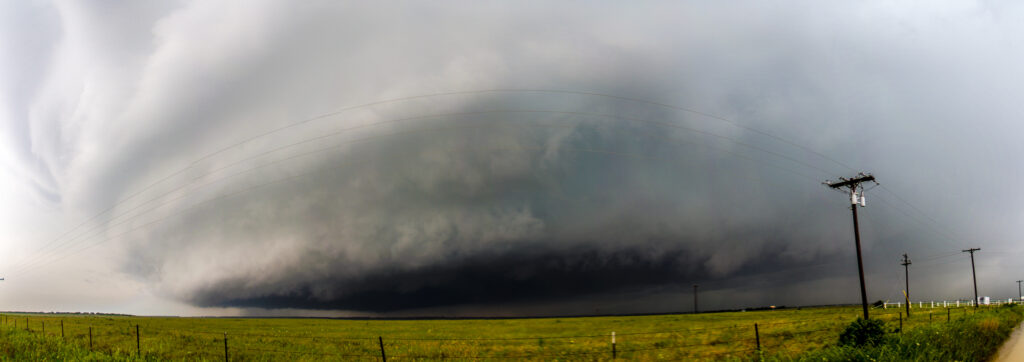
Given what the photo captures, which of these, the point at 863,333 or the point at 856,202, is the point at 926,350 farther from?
the point at 856,202

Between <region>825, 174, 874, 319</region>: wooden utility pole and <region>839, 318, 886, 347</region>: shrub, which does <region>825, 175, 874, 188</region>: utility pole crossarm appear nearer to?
<region>825, 174, 874, 319</region>: wooden utility pole

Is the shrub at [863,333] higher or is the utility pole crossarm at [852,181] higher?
the utility pole crossarm at [852,181]

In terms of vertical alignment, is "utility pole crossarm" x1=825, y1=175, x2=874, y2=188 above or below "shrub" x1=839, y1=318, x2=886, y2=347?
above

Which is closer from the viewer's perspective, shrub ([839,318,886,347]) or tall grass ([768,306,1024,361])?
tall grass ([768,306,1024,361])

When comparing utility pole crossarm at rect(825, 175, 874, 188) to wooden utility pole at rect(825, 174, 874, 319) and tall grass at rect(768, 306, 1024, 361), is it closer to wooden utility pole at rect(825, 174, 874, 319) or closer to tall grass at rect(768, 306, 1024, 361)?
wooden utility pole at rect(825, 174, 874, 319)

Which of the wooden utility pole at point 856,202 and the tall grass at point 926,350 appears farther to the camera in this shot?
the wooden utility pole at point 856,202

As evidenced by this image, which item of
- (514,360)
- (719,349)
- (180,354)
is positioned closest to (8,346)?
(180,354)

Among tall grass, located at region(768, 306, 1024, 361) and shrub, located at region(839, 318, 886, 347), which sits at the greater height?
tall grass, located at region(768, 306, 1024, 361)

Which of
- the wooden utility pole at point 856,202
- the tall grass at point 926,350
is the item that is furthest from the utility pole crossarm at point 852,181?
the tall grass at point 926,350

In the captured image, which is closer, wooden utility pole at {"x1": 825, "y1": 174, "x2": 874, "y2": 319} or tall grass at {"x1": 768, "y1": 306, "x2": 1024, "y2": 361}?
tall grass at {"x1": 768, "y1": 306, "x2": 1024, "y2": 361}

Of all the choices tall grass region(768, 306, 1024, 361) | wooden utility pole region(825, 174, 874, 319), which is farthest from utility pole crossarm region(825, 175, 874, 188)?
tall grass region(768, 306, 1024, 361)

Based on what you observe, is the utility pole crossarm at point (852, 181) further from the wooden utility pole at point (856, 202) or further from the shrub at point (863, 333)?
the shrub at point (863, 333)

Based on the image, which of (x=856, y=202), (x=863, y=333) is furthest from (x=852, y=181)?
(x=863, y=333)
